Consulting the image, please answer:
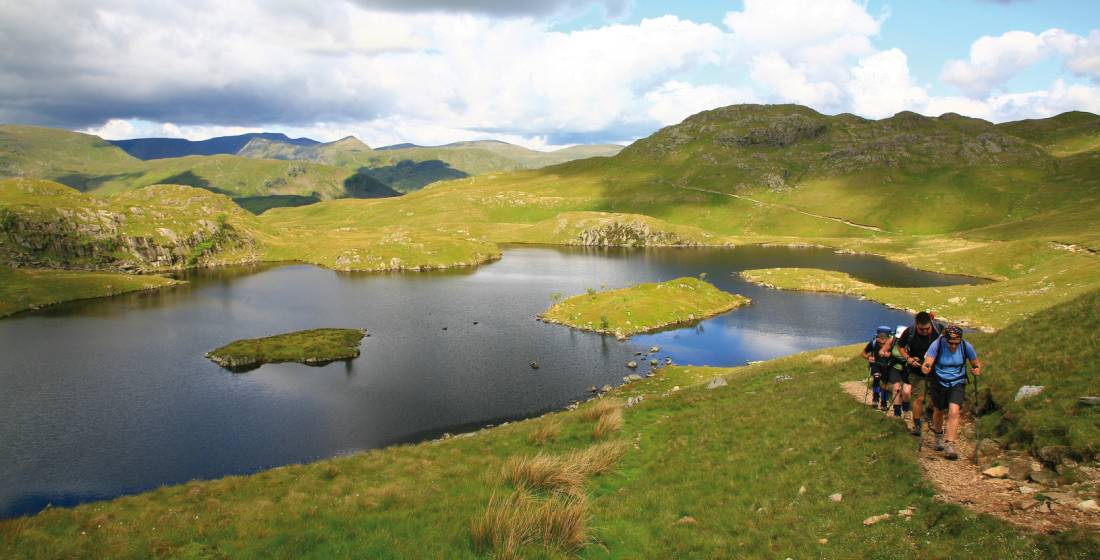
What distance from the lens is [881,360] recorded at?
78.8ft

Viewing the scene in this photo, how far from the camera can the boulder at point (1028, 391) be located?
65.6 feet

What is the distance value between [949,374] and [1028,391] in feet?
13.5

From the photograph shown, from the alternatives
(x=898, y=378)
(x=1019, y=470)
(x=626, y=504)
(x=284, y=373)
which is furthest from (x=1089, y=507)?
(x=284, y=373)

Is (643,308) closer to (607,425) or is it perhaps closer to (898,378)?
(607,425)

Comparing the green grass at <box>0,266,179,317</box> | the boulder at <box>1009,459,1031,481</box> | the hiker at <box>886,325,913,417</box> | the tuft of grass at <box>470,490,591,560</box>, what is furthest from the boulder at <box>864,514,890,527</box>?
the green grass at <box>0,266,179,317</box>

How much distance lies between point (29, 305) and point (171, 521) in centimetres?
14764

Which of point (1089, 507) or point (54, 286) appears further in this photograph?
point (54, 286)

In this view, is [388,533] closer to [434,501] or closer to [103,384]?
[434,501]

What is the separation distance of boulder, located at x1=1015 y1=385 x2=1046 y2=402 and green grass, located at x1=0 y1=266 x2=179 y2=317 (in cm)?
16833

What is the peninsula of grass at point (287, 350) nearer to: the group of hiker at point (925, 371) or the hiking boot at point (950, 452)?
the group of hiker at point (925, 371)

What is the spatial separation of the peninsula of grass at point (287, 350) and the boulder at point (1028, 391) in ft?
264

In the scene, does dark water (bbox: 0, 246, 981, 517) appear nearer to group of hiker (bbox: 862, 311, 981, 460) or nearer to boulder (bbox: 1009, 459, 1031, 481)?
group of hiker (bbox: 862, 311, 981, 460)

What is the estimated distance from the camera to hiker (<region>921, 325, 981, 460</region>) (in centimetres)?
1884

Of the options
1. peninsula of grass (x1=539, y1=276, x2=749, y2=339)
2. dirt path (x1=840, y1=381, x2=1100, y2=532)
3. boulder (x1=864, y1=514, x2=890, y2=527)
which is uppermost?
dirt path (x1=840, y1=381, x2=1100, y2=532)
